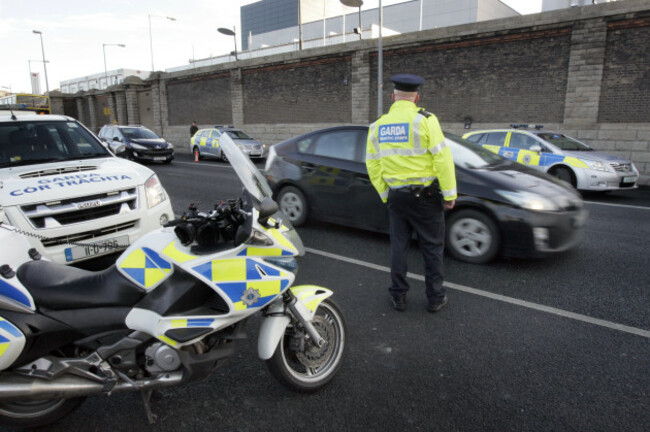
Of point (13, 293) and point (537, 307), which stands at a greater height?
point (13, 293)

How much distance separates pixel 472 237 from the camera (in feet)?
16.7

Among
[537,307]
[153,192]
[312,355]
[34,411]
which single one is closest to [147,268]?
[34,411]

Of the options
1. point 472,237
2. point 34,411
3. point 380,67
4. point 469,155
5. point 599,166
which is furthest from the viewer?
point 380,67

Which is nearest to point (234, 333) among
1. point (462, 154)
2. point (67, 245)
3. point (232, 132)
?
point (67, 245)

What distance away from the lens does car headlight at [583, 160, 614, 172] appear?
991cm

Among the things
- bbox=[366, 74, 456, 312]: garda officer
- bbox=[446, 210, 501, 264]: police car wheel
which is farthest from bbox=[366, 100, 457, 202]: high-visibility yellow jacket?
bbox=[446, 210, 501, 264]: police car wheel

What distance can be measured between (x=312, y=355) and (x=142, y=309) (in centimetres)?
105

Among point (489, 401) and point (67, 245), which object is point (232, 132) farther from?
point (489, 401)

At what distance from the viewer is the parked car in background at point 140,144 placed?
16453 millimetres

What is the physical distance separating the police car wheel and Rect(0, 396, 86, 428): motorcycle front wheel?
4.11 m

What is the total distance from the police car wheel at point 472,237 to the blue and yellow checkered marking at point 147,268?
3811 millimetres

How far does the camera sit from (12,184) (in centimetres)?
404

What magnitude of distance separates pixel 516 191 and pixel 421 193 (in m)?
1.97

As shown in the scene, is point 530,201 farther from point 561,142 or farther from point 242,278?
point 561,142
